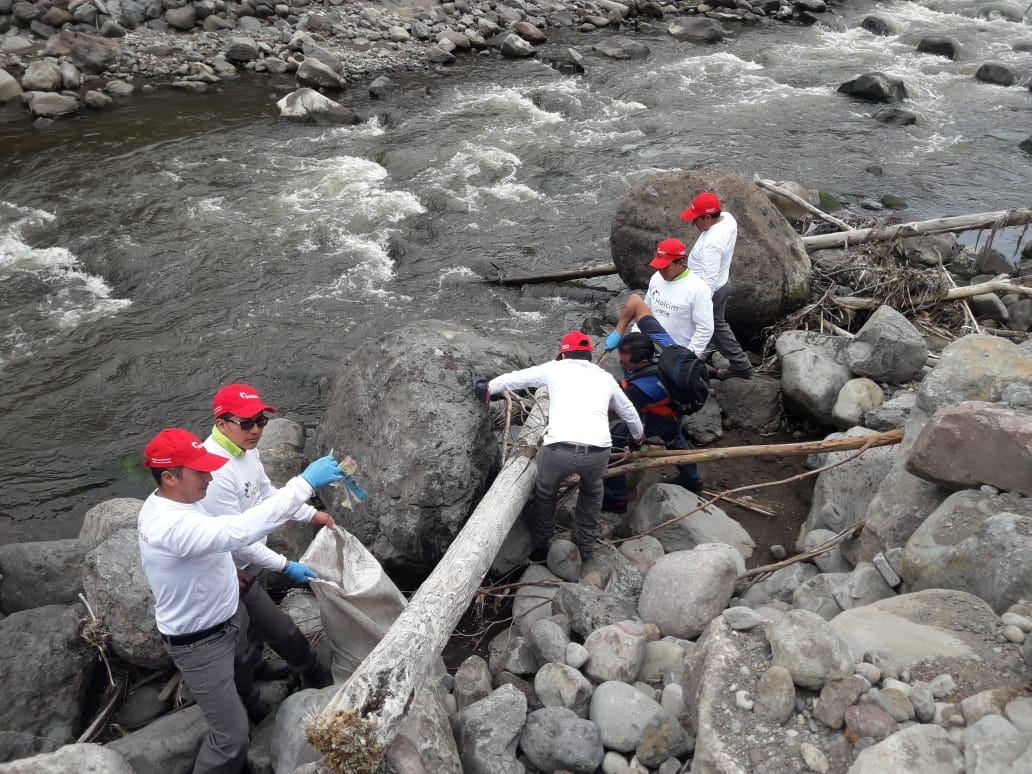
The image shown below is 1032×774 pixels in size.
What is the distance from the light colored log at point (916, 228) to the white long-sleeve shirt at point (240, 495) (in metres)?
8.04

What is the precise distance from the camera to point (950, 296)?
30.7 feet

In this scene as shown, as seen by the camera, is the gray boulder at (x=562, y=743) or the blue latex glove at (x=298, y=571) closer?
the gray boulder at (x=562, y=743)

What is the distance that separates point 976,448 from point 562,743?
322 cm

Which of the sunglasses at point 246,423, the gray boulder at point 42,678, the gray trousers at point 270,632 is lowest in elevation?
the gray boulder at point 42,678

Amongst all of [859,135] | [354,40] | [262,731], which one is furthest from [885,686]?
[354,40]

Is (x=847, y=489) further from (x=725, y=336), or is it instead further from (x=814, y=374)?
(x=725, y=336)

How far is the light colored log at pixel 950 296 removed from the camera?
9.30 meters

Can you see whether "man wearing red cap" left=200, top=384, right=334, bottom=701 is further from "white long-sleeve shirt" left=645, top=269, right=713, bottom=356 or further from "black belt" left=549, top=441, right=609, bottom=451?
"white long-sleeve shirt" left=645, top=269, right=713, bottom=356

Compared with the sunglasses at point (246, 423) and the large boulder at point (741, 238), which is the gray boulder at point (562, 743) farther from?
the large boulder at point (741, 238)

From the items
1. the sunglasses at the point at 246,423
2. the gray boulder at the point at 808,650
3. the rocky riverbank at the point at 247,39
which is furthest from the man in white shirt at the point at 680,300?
the rocky riverbank at the point at 247,39

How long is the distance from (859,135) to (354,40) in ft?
41.0

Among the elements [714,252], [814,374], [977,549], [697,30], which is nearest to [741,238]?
[714,252]

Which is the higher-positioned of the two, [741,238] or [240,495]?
[240,495]

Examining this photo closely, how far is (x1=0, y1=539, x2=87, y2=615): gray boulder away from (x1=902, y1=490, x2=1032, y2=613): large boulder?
19.2ft
